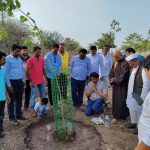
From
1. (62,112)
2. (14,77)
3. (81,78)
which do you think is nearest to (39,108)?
(14,77)

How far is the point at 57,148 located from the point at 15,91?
5.65 ft

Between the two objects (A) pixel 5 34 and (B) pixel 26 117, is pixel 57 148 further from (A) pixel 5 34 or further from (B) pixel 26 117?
(A) pixel 5 34

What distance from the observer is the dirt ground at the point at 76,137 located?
617cm

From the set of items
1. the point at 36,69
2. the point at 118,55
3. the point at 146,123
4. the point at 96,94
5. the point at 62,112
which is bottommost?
the point at 62,112

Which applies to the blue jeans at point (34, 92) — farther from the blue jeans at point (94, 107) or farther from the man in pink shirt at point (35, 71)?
the blue jeans at point (94, 107)

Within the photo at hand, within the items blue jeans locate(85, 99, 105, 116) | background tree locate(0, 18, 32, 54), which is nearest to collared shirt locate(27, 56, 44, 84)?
blue jeans locate(85, 99, 105, 116)

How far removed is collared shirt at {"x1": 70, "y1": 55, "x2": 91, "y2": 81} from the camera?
8.41m

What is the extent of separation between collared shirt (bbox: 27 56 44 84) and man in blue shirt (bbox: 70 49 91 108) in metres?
1.00

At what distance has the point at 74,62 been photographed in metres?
8.48

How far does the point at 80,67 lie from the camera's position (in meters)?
8.40

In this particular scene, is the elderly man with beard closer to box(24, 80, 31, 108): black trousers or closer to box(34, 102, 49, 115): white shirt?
box(34, 102, 49, 115): white shirt

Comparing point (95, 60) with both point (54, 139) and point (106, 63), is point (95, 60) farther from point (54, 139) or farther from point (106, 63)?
point (54, 139)

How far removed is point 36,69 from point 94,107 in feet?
5.96

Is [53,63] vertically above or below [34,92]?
above
